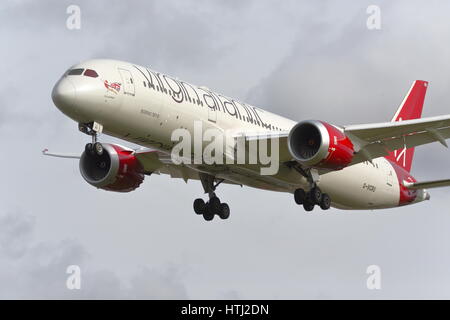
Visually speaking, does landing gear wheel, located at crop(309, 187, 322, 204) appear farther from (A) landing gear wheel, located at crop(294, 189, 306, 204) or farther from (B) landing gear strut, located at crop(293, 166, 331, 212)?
(A) landing gear wheel, located at crop(294, 189, 306, 204)

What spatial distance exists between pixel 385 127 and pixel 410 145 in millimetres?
2791

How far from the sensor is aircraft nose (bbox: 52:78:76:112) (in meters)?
36.7

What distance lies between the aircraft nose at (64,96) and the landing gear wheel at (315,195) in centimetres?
1169

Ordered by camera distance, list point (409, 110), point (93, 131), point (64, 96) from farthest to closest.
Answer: point (409, 110) → point (93, 131) → point (64, 96)

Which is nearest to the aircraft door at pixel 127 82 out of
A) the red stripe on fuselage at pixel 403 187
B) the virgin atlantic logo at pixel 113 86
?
the virgin atlantic logo at pixel 113 86

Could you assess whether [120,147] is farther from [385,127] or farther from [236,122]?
[385,127]

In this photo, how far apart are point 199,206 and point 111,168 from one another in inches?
167

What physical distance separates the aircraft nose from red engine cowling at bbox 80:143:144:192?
28.4 ft

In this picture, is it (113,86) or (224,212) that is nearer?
(113,86)

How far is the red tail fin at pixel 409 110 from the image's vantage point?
5265cm

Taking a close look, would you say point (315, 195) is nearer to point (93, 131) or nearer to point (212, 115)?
point (212, 115)

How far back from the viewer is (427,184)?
4712cm

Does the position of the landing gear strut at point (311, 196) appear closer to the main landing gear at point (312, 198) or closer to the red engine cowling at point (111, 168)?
the main landing gear at point (312, 198)

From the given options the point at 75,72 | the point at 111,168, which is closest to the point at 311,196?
the point at 111,168
